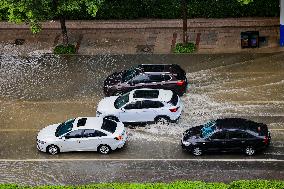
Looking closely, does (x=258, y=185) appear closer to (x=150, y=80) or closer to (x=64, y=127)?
(x=64, y=127)

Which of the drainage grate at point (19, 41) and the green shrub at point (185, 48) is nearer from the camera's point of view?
the green shrub at point (185, 48)

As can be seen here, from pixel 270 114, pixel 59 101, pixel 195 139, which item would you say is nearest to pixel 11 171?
pixel 59 101

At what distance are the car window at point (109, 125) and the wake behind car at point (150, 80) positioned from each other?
12.0 feet

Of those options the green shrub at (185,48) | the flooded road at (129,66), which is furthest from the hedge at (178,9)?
the flooded road at (129,66)

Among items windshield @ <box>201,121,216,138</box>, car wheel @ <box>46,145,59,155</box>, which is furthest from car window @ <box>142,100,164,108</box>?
car wheel @ <box>46,145,59,155</box>

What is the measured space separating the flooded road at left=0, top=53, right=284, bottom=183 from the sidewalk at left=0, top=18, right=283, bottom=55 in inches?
39.7

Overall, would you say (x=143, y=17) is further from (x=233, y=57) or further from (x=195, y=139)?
(x=195, y=139)

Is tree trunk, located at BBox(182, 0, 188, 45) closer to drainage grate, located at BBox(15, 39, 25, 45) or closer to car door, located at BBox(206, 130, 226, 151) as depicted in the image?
drainage grate, located at BBox(15, 39, 25, 45)

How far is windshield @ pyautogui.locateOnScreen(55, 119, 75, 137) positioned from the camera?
→ 29.7 m

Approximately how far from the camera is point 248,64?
36.1 meters

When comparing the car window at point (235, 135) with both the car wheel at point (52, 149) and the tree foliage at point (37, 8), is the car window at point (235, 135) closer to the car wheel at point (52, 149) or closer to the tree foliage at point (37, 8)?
the car wheel at point (52, 149)

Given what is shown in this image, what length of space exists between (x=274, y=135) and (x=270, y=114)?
186 cm

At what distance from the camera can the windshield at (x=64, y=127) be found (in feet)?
97.3

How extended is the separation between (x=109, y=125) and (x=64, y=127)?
207 centimetres
